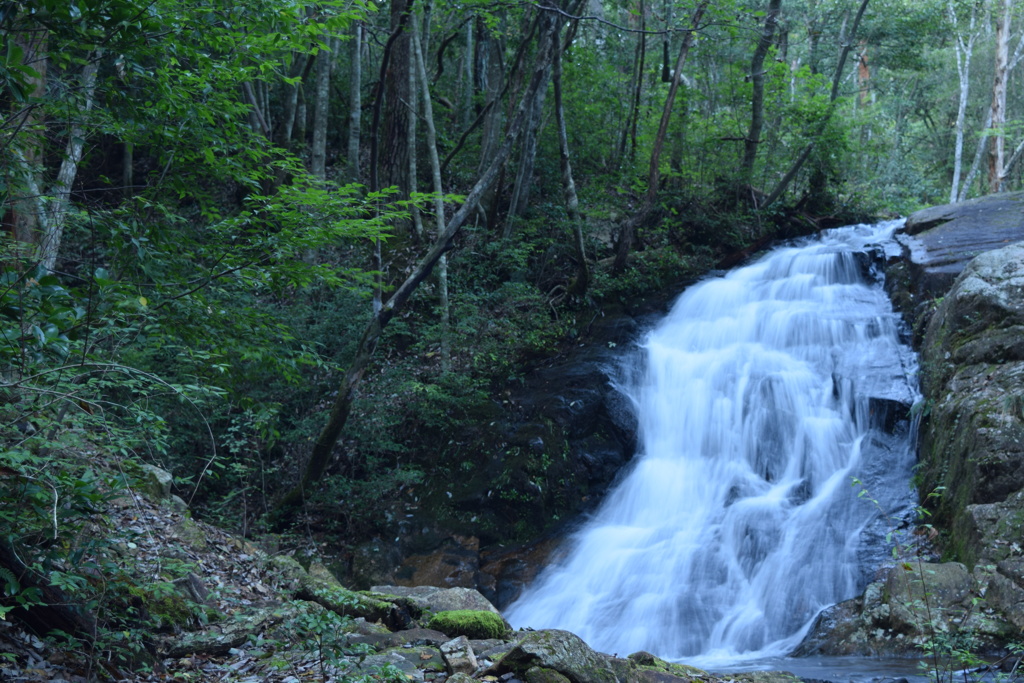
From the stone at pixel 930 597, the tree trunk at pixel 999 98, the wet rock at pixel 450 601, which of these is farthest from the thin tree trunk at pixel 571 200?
the tree trunk at pixel 999 98

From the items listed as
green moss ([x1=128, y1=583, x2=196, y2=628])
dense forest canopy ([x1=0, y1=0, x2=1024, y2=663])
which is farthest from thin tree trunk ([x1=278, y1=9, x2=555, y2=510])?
green moss ([x1=128, y1=583, x2=196, y2=628])

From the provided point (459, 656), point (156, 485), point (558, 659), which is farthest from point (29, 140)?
point (558, 659)

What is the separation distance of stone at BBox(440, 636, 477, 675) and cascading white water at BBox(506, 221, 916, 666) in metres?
3.08

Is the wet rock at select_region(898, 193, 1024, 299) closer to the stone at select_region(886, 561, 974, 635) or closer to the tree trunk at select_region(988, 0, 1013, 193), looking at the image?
the stone at select_region(886, 561, 974, 635)

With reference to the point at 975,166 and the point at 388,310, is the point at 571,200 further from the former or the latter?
the point at 975,166

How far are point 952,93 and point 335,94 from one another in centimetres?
2326

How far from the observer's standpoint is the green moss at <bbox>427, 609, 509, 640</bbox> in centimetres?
548

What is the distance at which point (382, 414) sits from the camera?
10156mm

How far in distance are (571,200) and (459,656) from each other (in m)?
8.60

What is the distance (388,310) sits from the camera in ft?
27.9

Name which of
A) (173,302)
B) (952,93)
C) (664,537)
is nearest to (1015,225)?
(664,537)

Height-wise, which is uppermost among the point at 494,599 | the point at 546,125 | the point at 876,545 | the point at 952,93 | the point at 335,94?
the point at 952,93

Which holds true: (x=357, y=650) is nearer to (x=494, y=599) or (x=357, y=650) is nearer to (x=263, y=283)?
(x=263, y=283)

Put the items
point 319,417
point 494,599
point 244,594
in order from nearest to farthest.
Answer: point 244,594
point 494,599
point 319,417
